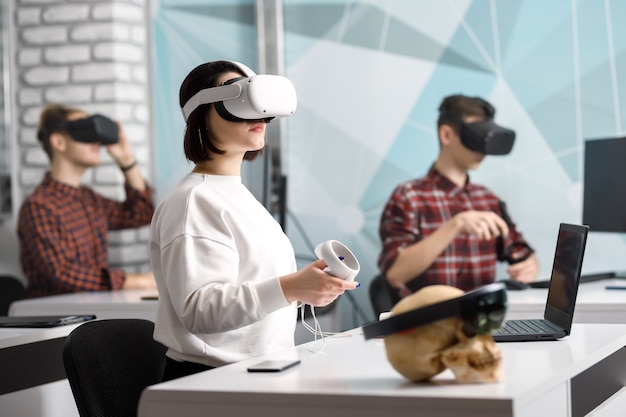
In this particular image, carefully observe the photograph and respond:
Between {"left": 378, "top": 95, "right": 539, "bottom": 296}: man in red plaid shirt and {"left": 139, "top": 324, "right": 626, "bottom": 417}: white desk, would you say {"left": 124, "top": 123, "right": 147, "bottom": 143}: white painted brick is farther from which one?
{"left": 139, "top": 324, "right": 626, "bottom": 417}: white desk

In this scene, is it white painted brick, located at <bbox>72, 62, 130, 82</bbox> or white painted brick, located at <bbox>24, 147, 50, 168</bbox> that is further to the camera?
white painted brick, located at <bbox>24, 147, 50, 168</bbox>

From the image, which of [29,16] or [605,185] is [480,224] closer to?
[605,185]

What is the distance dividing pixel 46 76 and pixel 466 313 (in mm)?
3876

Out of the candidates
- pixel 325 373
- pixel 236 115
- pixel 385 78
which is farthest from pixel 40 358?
pixel 385 78

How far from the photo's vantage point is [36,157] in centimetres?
498

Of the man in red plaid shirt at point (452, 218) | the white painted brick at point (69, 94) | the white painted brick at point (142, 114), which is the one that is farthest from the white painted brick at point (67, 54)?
the man in red plaid shirt at point (452, 218)

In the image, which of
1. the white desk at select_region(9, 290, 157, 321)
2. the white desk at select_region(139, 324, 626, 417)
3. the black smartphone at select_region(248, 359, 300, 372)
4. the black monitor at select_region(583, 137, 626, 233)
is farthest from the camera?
the black monitor at select_region(583, 137, 626, 233)

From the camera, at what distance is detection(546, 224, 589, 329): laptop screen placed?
2.17 m

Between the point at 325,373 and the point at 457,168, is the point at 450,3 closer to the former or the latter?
the point at 457,168

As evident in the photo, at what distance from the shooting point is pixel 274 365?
1798mm

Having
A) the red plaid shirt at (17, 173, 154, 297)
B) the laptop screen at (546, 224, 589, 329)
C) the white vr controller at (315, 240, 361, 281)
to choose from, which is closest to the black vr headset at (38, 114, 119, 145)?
the red plaid shirt at (17, 173, 154, 297)

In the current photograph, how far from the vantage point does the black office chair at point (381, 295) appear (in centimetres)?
448

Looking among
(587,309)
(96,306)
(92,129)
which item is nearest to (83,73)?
(92,129)

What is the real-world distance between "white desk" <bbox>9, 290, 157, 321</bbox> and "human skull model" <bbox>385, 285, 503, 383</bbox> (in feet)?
6.89
